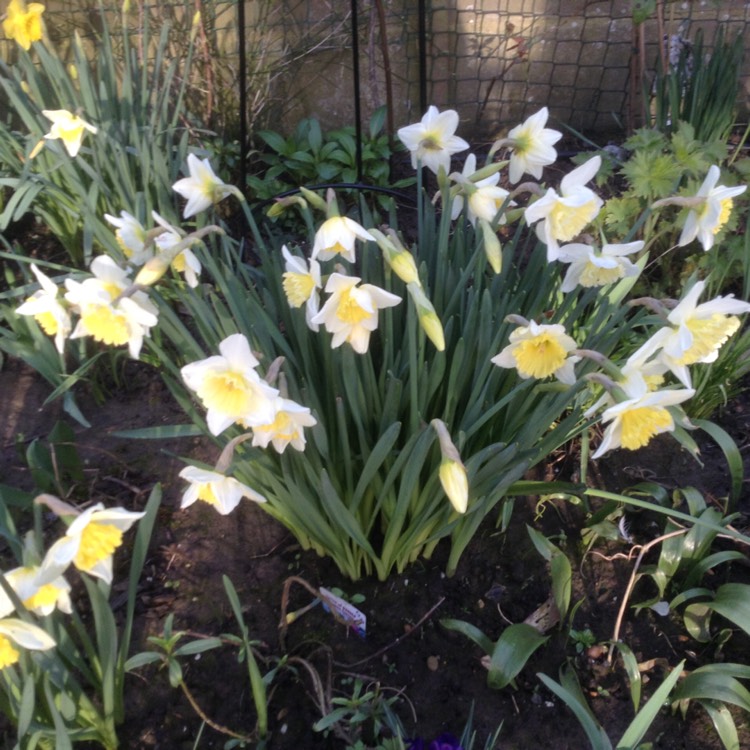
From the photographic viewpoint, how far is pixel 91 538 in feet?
3.34

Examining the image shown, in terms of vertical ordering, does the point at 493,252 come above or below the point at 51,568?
above

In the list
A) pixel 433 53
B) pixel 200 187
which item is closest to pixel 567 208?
pixel 200 187

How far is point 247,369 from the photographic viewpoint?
1.06m

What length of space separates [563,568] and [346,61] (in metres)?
2.74

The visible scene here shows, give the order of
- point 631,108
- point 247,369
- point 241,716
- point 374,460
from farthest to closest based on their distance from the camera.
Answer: point 631,108 < point 241,716 < point 374,460 < point 247,369

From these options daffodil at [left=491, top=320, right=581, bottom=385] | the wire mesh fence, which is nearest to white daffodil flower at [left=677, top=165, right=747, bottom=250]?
daffodil at [left=491, top=320, right=581, bottom=385]

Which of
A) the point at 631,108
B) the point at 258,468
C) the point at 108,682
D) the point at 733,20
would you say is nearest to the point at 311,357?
the point at 258,468

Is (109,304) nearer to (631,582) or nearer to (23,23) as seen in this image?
(631,582)

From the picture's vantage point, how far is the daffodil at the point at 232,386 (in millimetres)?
1054

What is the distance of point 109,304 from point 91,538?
1.33 feet

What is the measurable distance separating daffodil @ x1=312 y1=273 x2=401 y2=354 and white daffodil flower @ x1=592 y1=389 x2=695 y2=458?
1.40ft

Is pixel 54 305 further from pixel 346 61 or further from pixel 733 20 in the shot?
pixel 733 20

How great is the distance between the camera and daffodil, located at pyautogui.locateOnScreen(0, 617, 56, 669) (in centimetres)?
100

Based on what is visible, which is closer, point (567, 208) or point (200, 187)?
point (567, 208)
